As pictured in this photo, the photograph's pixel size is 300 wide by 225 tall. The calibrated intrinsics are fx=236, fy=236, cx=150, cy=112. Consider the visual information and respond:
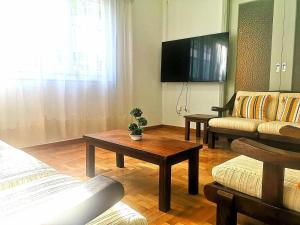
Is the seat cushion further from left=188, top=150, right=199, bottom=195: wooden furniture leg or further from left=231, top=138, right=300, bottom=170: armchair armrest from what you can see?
left=188, top=150, right=199, bottom=195: wooden furniture leg

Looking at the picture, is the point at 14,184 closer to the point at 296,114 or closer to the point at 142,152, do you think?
the point at 142,152

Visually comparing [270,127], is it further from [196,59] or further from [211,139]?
[196,59]

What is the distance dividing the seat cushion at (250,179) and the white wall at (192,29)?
9.14ft

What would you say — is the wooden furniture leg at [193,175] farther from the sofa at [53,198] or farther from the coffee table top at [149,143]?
the sofa at [53,198]

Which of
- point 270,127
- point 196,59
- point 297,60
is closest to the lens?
point 270,127

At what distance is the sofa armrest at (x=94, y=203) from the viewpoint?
49 cm

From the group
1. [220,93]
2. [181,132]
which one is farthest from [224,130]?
[181,132]

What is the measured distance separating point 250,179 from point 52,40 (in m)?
2.81

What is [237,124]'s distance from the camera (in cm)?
280

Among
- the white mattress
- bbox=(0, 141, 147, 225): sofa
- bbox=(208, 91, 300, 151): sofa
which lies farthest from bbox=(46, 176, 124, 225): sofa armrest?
bbox=(208, 91, 300, 151): sofa

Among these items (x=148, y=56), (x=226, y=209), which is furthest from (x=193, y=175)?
(x=148, y=56)

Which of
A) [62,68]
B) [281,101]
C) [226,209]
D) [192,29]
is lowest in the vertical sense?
[226,209]

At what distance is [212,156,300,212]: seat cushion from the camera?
0.98m

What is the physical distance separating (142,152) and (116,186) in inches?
43.4
